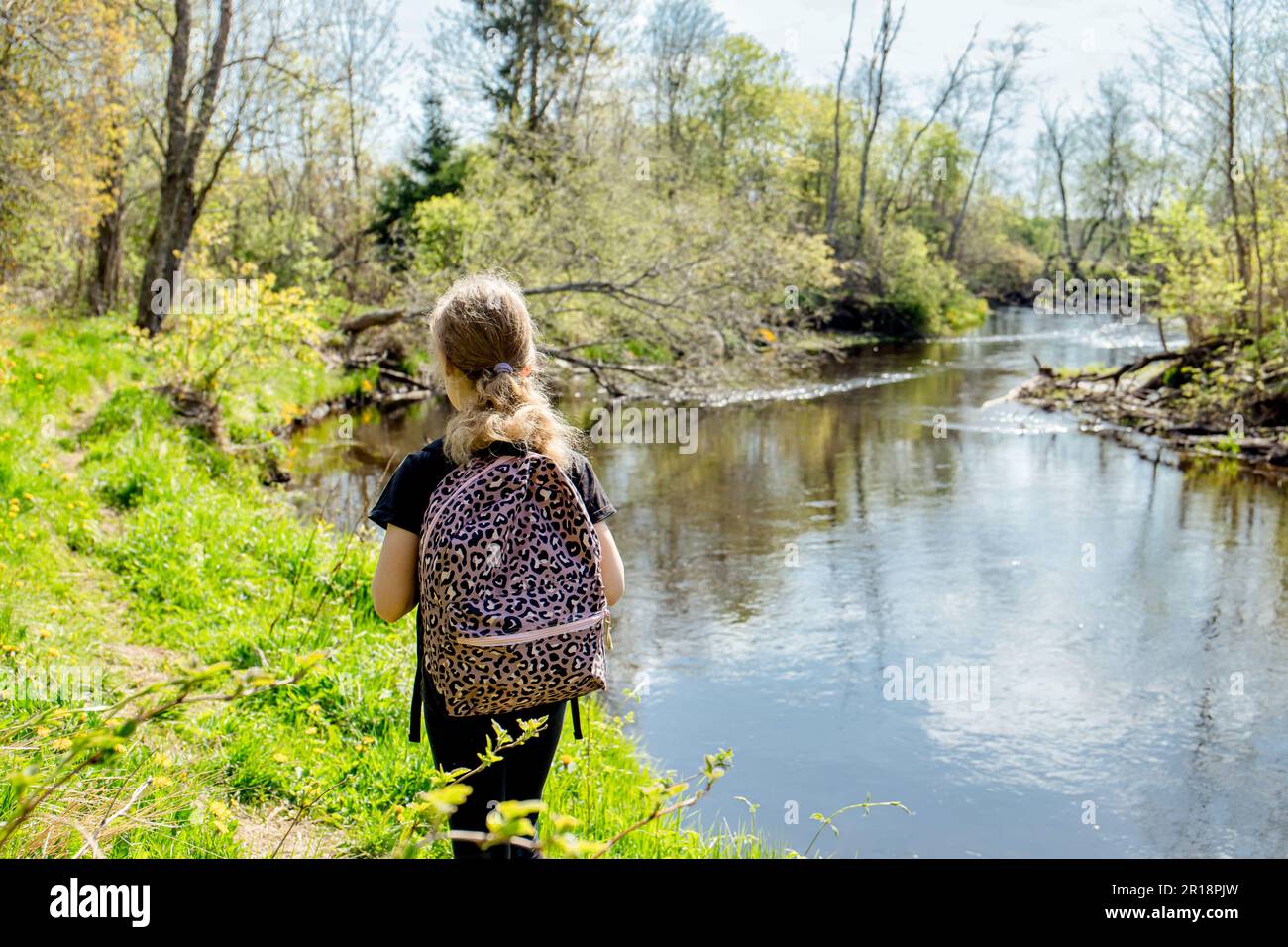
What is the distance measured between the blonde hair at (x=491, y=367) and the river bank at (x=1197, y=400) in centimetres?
1383

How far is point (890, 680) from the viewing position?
7.52 meters

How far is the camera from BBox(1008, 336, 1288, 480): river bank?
15.3m

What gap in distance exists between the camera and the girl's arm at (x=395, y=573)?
262cm

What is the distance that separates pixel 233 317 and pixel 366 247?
650 inches

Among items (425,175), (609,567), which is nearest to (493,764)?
(609,567)

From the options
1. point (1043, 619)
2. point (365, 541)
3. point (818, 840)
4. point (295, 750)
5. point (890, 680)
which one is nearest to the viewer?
point (295, 750)

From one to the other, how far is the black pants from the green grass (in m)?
0.57

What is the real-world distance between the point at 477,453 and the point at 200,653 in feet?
12.1

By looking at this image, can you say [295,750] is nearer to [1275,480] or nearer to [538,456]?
[538,456]

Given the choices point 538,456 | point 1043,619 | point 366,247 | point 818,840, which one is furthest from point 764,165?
point 538,456

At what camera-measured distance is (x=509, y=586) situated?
2459 mm

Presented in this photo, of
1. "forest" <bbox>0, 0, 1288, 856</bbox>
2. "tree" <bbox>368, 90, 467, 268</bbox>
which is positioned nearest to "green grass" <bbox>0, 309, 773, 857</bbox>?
"forest" <bbox>0, 0, 1288, 856</bbox>

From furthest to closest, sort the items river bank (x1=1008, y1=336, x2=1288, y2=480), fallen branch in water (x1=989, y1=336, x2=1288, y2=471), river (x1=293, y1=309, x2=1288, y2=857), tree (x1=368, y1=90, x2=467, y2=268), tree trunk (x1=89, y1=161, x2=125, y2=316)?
tree (x1=368, y1=90, x2=467, y2=268) → tree trunk (x1=89, y1=161, x2=125, y2=316) → fallen branch in water (x1=989, y1=336, x2=1288, y2=471) → river bank (x1=1008, y1=336, x2=1288, y2=480) → river (x1=293, y1=309, x2=1288, y2=857)

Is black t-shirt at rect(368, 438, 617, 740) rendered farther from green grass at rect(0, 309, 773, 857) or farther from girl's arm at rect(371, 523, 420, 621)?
green grass at rect(0, 309, 773, 857)
